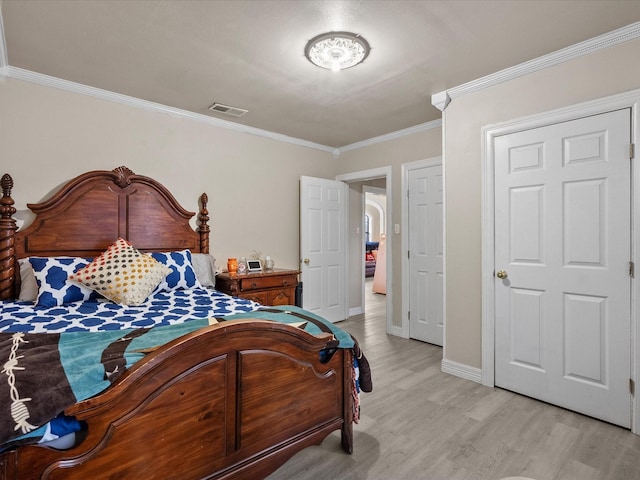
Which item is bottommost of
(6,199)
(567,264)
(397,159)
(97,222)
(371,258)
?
(371,258)

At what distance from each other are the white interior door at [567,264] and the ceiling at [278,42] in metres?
0.64

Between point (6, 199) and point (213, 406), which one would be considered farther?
point (6, 199)

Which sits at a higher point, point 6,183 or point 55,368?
point 6,183

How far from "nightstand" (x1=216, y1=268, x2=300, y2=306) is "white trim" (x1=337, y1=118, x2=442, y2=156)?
2.00 m

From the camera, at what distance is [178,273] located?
300 cm

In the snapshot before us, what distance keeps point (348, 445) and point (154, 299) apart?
1.65 metres

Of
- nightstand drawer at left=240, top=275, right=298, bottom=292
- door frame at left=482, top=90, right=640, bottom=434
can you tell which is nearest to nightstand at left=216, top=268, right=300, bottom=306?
nightstand drawer at left=240, top=275, right=298, bottom=292

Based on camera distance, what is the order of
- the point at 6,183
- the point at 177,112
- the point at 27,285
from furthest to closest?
the point at 177,112, the point at 6,183, the point at 27,285

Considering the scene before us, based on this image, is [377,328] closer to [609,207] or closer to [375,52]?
[609,207]

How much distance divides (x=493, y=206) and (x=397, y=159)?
1.69m

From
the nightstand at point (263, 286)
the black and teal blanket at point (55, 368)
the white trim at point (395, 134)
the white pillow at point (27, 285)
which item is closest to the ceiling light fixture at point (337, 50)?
the white trim at point (395, 134)

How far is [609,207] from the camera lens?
7.43 feet

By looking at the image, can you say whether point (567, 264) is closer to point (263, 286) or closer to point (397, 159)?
point (397, 159)

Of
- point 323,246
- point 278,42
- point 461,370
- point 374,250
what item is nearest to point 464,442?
point 461,370
